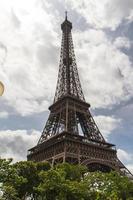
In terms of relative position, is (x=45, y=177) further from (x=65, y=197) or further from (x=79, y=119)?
(x=79, y=119)

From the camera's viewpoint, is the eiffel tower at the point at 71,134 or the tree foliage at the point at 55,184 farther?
the eiffel tower at the point at 71,134

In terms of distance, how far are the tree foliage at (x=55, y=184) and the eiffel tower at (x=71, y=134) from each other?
14070mm

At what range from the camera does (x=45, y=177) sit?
3659 cm

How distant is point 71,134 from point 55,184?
29.4 meters

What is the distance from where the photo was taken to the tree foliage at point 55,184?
29402 mm

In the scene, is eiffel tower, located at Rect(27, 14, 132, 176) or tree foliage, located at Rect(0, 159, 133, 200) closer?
tree foliage, located at Rect(0, 159, 133, 200)

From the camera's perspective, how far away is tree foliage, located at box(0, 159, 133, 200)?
96.5 ft

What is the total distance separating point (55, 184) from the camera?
Answer: 3528cm

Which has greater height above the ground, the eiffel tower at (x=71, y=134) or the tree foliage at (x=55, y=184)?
the eiffel tower at (x=71, y=134)

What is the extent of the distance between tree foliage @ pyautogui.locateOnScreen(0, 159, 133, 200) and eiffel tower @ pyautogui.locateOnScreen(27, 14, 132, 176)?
1407cm

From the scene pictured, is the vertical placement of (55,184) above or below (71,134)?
below

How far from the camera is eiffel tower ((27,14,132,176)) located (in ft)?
205

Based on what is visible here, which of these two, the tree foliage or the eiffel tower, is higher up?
the eiffel tower

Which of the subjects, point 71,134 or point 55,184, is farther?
point 71,134
